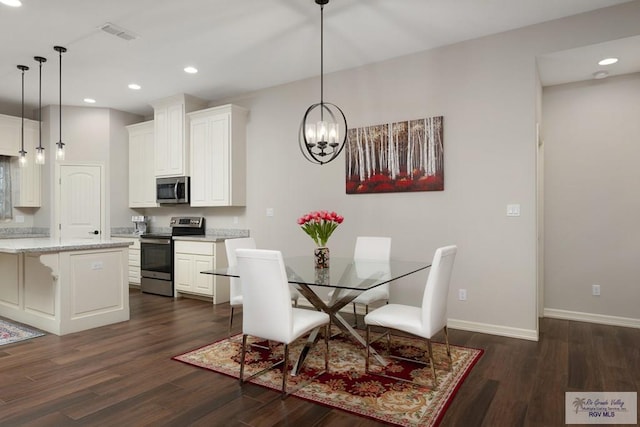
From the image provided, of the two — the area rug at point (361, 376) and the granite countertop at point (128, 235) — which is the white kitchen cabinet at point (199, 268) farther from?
the area rug at point (361, 376)

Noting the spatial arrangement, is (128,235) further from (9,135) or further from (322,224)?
(322,224)

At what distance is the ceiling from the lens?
128 inches

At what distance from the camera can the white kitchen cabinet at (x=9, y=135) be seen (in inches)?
A: 231

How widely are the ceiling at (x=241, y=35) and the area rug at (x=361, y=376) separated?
2882 millimetres

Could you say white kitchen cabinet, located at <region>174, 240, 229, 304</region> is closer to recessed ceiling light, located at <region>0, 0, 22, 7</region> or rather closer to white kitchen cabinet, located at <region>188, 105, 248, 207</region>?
white kitchen cabinet, located at <region>188, 105, 248, 207</region>

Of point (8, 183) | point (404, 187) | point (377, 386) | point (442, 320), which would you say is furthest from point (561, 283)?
point (8, 183)

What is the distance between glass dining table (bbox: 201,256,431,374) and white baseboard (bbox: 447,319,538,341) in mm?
1145

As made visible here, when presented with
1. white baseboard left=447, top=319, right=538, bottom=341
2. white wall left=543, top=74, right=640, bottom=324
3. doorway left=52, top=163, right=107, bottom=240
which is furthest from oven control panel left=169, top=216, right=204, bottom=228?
white wall left=543, top=74, right=640, bottom=324

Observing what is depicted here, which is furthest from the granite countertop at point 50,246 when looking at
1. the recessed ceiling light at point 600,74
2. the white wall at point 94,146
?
the recessed ceiling light at point 600,74

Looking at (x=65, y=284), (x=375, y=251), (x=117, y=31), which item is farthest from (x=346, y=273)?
(x=117, y=31)

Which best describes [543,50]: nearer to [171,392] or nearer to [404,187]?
[404,187]

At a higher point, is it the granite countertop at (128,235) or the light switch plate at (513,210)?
the light switch plate at (513,210)

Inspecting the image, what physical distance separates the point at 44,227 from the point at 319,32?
17.7 ft

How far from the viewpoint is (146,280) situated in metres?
5.91
